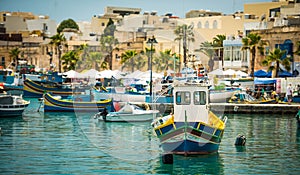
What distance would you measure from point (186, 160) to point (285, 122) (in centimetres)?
1835

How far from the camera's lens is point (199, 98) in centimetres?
2905

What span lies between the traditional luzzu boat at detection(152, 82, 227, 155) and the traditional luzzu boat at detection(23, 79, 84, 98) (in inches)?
1660

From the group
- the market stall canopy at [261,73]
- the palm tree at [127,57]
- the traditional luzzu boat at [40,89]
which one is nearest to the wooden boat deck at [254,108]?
the market stall canopy at [261,73]

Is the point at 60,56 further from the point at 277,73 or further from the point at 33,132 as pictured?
the point at 33,132

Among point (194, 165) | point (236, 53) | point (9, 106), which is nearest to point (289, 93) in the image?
point (9, 106)

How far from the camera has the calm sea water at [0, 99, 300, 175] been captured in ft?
85.4

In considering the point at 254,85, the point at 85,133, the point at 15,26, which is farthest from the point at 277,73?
the point at 15,26

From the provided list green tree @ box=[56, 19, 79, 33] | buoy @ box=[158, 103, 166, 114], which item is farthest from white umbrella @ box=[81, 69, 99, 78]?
green tree @ box=[56, 19, 79, 33]

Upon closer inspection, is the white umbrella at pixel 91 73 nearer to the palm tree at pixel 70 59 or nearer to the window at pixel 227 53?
the window at pixel 227 53

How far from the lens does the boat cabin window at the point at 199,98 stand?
28953 mm

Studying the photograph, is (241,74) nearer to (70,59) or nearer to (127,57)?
(127,57)

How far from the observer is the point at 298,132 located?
38375 millimetres

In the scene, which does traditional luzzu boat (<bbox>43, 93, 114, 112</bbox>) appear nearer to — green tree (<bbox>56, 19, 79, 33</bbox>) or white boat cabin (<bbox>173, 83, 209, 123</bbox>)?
white boat cabin (<bbox>173, 83, 209, 123</bbox>)

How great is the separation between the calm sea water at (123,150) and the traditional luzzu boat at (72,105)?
21.1ft
